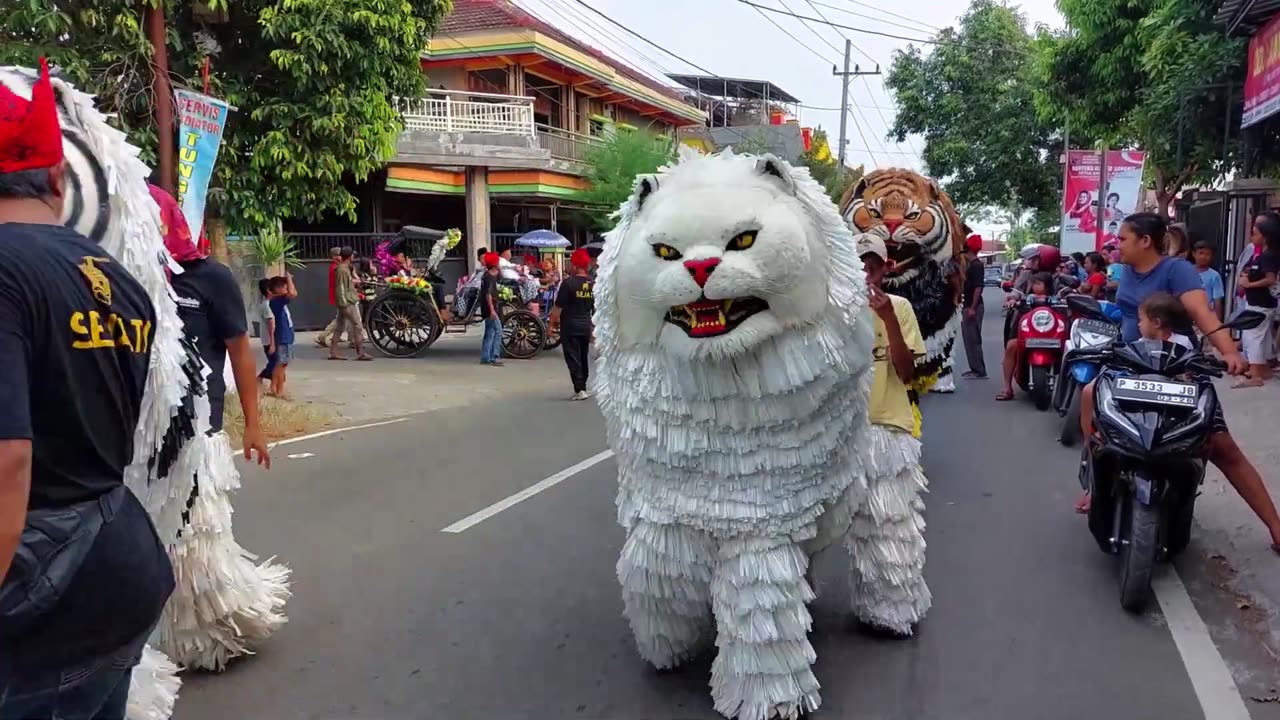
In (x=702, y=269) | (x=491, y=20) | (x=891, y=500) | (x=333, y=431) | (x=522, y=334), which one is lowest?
(x=333, y=431)

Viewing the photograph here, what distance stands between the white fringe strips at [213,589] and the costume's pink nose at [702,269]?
172 cm

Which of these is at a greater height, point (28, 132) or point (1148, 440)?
point (28, 132)

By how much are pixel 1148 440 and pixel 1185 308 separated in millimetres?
720

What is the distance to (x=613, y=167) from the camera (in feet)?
73.5

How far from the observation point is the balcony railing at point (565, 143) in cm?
2250

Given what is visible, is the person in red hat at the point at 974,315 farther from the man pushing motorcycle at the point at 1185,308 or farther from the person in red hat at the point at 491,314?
the person in red hat at the point at 491,314

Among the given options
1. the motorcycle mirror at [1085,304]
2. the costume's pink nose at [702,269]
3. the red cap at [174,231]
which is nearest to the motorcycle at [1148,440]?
the motorcycle mirror at [1085,304]

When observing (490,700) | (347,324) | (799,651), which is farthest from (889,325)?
(347,324)

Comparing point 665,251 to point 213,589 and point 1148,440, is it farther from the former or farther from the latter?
point 1148,440

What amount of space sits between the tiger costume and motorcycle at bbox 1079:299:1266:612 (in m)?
1.14

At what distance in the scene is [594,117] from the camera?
26031 millimetres

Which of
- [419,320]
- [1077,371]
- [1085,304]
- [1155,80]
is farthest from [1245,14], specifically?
[419,320]

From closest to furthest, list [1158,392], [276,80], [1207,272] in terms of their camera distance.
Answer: [1158,392] < [276,80] < [1207,272]

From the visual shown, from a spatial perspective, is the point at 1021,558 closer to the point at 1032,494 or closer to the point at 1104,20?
the point at 1032,494
